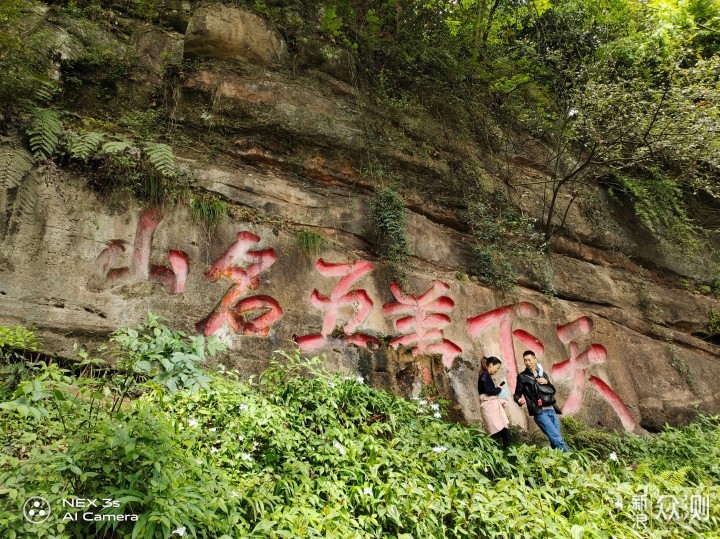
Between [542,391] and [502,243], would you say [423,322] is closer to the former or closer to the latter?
[542,391]

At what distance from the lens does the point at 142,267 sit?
5.20 metres

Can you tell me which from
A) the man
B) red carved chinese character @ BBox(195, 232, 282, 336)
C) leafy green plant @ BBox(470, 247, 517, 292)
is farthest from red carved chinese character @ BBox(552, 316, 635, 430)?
red carved chinese character @ BBox(195, 232, 282, 336)

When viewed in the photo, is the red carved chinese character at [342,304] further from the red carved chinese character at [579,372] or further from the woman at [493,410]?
the red carved chinese character at [579,372]

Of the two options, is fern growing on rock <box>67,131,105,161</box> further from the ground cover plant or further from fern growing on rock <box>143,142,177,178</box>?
the ground cover plant

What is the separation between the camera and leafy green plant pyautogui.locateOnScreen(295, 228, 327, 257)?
6070mm

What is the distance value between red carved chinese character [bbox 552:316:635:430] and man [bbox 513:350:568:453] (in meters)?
1.46

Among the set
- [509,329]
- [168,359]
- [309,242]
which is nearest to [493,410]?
[509,329]

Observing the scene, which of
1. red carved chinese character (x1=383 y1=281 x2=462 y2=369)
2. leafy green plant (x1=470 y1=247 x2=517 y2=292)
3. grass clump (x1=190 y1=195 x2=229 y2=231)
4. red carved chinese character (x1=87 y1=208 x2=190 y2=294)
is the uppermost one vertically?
grass clump (x1=190 y1=195 x2=229 y2=231)

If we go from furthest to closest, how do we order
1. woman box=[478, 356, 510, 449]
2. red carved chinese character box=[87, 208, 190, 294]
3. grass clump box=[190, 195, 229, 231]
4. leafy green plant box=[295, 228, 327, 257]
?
leafy green plant box=[295, 228, 327, 257]
grass clump box=[190, 195, 229, 231]
woman box=[478, 356, 510, 449]
red carved chinese character box=[87, 208, 190, 294]

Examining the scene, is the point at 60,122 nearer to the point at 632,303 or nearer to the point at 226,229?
the point at 226,229

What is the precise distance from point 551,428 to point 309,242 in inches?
135

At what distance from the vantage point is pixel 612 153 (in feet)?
24.5

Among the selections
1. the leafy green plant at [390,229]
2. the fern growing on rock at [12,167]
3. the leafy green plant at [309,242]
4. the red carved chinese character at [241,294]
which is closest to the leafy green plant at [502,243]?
the leafy green plant at [390,229]

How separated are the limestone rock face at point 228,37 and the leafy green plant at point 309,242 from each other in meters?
2.75
